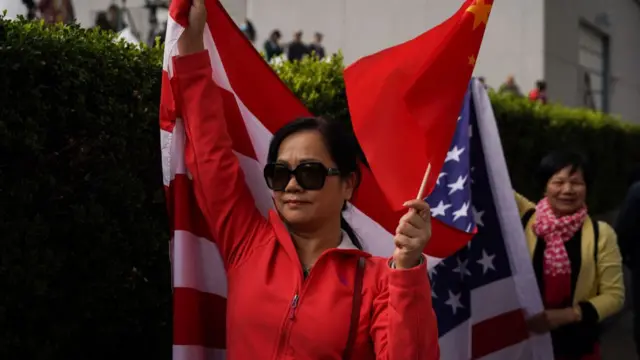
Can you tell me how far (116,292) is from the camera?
3.62m

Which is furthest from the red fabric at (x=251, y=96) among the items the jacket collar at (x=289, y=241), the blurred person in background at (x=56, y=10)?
the blurred person in background at (x=56, y=10)

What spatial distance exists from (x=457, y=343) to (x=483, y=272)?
436 mm

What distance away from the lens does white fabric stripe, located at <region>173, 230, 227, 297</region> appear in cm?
317

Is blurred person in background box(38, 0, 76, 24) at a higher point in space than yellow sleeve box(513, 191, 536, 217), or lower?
higher

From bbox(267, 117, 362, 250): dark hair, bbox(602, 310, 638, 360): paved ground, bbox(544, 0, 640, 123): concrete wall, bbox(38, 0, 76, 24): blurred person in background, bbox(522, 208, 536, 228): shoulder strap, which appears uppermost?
bbox(544, 0, 640, 123): concrete wall

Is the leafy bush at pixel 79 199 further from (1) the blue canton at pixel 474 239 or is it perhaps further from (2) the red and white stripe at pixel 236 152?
(1) the blue canton at pixel 474 239

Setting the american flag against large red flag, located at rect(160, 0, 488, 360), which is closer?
large red flag, located at rect(160, 0, 488, 360)

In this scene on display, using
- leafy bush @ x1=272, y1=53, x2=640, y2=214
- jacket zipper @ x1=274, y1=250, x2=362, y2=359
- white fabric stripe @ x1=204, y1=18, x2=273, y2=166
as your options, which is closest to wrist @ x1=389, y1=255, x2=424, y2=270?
jacket zipper @ x1=274, y1=250, x2=362, y2=359

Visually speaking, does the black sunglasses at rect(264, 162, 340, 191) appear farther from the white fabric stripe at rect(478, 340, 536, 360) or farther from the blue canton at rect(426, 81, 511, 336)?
the white fabric stripe at rect(478, 340, 536, 360)

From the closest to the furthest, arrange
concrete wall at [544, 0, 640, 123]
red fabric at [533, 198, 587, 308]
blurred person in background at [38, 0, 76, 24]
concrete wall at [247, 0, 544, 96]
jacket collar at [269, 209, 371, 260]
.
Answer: jacket collar at [269, 209, 371, 260] → red fabric at [533, 198, 587, 308] → blurred person in background at [38, 0, 76, 24] → concrete wall at [247, 0, 544, 96] → concrete wall at [544, 0, 640, 123]

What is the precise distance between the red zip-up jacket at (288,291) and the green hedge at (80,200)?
648 mm

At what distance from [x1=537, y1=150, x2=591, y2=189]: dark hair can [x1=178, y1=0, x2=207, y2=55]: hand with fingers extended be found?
2403mm

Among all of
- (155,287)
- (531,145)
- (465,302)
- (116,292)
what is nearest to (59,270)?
(116,292)

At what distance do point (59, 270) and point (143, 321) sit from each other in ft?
2.11
